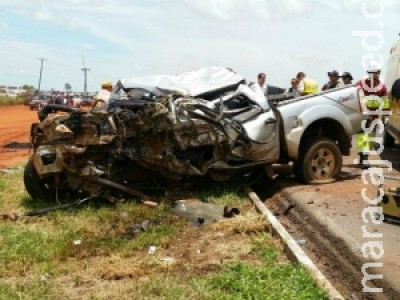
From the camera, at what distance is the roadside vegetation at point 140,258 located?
171 inches

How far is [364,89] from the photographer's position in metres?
10.3

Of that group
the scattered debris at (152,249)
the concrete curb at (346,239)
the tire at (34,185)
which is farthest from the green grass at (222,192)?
the tire at (34,185)

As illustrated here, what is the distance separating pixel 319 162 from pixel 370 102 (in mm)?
2247

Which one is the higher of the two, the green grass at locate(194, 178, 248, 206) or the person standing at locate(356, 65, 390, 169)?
the person standing at locate(356, 65, 390, 169)

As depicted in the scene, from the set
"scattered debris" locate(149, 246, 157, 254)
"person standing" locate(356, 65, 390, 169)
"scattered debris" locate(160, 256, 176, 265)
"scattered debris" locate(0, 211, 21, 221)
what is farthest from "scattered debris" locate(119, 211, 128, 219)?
"person standing" locate(356, 65, 390, 169)

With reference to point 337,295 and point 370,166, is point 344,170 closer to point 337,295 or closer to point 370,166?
point 370,166

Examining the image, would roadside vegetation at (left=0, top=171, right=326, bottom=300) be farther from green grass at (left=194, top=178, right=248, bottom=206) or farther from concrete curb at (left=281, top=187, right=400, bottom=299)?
concrete curb at (left=281, top=187, right=400, bottom=299)

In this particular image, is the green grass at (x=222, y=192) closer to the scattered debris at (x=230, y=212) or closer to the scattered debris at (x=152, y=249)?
the scattered debris at (x=230, y=212)

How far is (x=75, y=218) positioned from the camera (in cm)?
667

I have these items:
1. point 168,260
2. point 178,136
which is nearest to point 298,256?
point 168,260

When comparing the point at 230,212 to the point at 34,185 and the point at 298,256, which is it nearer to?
the point at 298,256

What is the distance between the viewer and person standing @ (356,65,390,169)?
9398 mm

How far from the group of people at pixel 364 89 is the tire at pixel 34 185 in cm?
382

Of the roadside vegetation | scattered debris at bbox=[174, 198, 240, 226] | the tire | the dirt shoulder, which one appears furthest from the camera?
the tire
